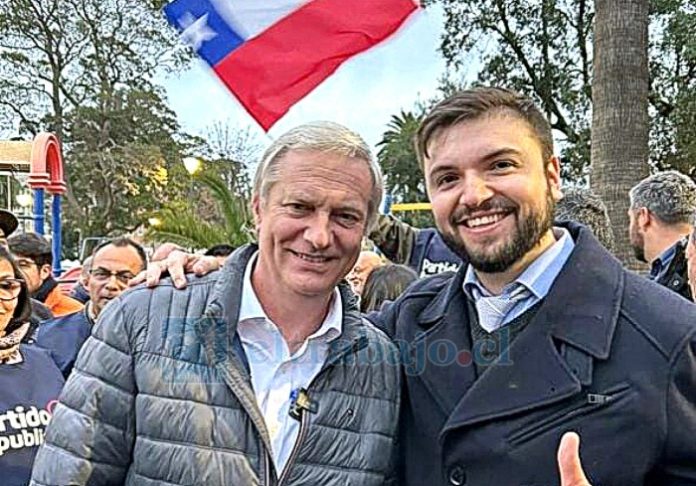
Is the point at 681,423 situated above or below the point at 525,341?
below

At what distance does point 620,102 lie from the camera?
255 inches

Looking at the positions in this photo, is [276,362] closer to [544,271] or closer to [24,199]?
[544,271]

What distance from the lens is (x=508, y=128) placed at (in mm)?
2072

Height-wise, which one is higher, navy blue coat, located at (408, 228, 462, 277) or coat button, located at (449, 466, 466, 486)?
navy blue coat, located at (408, 228, 462, 277)

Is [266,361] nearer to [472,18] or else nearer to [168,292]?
[168,292]

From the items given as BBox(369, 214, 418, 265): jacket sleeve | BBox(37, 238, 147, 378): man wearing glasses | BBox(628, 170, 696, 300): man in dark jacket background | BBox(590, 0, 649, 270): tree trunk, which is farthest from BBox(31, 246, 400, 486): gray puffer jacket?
BBox(590, 0, 649, 270): tree trunk

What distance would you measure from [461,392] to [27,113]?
32457mm

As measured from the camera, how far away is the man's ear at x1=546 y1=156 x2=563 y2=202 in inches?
83.4

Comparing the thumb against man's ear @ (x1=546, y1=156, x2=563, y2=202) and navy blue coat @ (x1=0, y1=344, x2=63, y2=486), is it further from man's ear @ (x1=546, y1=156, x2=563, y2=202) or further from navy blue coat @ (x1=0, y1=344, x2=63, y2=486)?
navy blue coat @ (x1=0, y1=344, x2=63, y2=486)

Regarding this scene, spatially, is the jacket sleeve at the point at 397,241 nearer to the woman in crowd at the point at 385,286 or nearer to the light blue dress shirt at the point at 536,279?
the woman in crowd at the point at 385,286

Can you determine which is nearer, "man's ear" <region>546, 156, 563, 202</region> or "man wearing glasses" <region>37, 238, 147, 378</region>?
"man's ear" <region>546, 156, 563, 202</region>

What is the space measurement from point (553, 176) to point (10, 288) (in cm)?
223

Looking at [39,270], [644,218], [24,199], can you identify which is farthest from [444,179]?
[24,199]

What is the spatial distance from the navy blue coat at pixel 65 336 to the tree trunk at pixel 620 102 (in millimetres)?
4168
